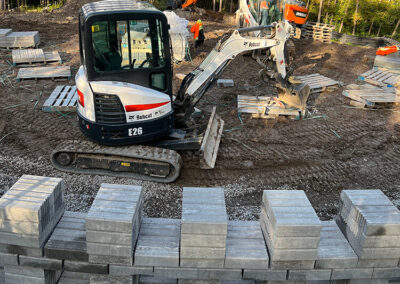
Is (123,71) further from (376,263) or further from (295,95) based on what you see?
(295,95)

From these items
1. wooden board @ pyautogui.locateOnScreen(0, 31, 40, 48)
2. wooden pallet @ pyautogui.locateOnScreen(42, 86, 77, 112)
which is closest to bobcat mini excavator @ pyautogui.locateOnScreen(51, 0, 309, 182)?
wooden pallet @ pyautogui.locateOnScreen(42, 86, 77, 112)

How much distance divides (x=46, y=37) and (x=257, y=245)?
52.5 ft

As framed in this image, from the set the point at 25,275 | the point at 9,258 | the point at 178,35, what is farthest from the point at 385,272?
the point at 178,35

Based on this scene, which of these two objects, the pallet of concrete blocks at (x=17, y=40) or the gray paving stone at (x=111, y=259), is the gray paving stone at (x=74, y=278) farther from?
the pallet of concrete blocks at (x=17, y=40)

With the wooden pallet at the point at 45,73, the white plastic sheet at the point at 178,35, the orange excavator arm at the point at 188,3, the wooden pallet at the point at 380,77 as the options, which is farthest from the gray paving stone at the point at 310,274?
the orange excavator arm at the point at 188,3

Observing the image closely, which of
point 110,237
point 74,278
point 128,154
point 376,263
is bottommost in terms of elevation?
point 74,278

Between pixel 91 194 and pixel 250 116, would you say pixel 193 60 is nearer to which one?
pixel 250 116

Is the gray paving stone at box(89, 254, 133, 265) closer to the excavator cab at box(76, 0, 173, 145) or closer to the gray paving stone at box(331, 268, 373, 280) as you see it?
the gray paving stone at box(331, 268, 373, 280)

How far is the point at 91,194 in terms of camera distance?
8281mm

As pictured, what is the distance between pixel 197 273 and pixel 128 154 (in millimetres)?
3886

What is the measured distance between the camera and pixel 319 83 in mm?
14227

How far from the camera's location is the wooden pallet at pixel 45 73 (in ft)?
44.6

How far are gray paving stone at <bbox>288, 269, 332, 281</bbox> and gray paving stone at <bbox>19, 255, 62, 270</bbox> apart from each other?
2758mm

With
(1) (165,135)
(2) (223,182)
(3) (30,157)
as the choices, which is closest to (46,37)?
(3) (30,157)
